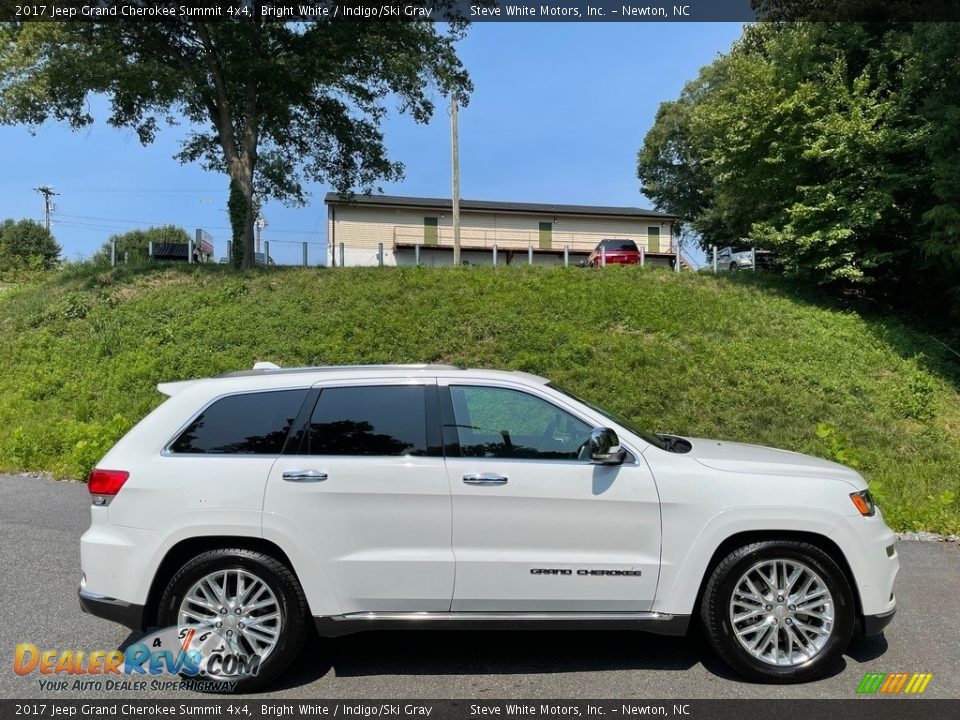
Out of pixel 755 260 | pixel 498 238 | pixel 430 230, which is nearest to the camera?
pixel 755 260

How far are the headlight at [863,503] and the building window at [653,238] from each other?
38850 mm

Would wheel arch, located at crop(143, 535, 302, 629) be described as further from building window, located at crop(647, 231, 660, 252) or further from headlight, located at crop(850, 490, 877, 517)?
building window, located at crop(647, 231, 660, 252)

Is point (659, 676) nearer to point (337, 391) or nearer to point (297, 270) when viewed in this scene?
point (337, 391)

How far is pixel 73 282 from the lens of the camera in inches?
666

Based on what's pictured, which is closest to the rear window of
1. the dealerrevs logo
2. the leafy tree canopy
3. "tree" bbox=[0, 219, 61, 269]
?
the leafy tree canopy

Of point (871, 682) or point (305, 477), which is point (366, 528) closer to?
point (305, 477)

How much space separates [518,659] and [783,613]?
148 cm

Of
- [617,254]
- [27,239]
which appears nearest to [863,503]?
[617,254]

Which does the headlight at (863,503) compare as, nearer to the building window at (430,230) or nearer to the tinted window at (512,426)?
the tinted window at (512,426)

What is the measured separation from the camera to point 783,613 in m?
3.46

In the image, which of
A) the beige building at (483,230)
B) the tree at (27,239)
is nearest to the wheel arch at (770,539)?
the beige building at (483,230)

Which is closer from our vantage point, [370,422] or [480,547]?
[480,547]

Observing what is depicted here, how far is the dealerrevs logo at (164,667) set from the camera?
11.1 feet

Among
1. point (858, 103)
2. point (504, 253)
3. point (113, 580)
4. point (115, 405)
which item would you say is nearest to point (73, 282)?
point (115, 405)
